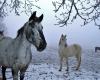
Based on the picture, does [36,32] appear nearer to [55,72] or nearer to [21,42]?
[21,42]

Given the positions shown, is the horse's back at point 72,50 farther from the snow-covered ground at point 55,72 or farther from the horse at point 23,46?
the horse at point 23,46

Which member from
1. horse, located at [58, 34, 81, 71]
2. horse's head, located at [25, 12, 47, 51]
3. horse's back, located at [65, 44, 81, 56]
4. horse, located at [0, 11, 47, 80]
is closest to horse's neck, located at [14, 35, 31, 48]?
horse, located at [0, 11, 47, 80]

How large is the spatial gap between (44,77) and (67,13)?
3.36 meters

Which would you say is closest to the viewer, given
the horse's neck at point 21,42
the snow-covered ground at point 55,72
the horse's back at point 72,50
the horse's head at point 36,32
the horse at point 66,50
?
the horse's head at point 36,32

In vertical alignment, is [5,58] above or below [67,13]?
below

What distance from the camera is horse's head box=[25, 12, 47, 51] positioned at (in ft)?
26.0

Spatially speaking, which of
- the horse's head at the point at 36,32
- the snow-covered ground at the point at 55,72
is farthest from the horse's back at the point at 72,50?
the horse's head at the point at 36,32

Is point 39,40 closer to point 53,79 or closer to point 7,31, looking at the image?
point 53,79

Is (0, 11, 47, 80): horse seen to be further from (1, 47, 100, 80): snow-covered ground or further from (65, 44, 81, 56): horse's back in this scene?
(65, 44, 81, 56): horse's back

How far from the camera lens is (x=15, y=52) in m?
8.41

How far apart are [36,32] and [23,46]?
2.11 ft

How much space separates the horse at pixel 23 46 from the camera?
7.97 meters

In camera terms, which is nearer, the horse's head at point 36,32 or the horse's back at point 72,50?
the horse's head at point 36,32

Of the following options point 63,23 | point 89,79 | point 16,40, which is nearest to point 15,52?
point 16,40
